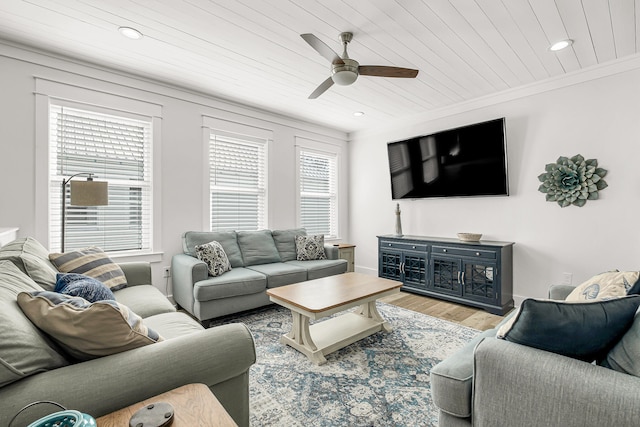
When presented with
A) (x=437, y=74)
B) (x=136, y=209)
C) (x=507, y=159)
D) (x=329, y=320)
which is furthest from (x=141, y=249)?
(x=507, y=159)

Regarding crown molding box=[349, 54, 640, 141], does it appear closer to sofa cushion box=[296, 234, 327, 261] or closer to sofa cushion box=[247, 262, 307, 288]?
sofa cushion box=[296, 234, 327, 261]

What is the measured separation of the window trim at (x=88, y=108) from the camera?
2738mm

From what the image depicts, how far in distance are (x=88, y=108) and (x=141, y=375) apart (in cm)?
309

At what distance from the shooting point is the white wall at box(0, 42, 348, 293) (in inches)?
103

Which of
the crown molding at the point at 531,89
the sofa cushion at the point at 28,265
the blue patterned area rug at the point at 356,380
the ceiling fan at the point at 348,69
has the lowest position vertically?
the blue patterned area rug at the point at 356,380

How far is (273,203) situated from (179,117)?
1.68 m

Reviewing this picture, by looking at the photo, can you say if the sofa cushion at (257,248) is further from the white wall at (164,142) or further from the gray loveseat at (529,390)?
the gray loveseat at (529,390)

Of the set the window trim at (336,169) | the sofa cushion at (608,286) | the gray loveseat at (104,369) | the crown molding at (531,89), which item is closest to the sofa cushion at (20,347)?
the gray loveseat at (104,369)

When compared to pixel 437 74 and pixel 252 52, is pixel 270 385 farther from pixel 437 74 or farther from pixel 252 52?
pixel 437 74

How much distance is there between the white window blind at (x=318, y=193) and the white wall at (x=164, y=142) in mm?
214

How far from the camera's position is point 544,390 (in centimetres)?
102

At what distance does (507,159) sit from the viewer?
140 inches

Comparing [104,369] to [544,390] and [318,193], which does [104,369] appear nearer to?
[544,390]

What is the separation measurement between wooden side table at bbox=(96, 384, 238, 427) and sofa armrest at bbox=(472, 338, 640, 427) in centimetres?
96
